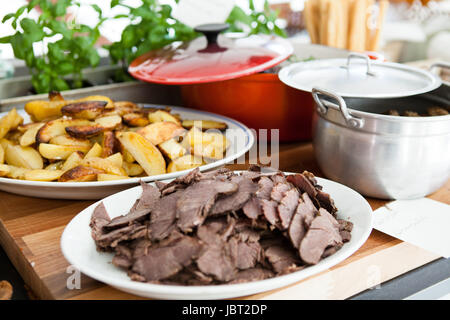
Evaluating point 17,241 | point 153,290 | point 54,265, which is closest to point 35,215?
point 17,241

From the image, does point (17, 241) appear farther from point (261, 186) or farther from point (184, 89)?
point (184, 89)

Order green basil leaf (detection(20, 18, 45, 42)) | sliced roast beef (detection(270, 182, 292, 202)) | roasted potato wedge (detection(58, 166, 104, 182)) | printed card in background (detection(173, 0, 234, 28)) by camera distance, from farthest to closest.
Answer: printed card in background (detection(173, 0, 234, 28)) → green basil leaf (detection(20, 18, 45, 42)) → roasted potato wedge (detection(58, 166, 104, 182)) → sliced roast beef (detection(270, 182, 292, 202))

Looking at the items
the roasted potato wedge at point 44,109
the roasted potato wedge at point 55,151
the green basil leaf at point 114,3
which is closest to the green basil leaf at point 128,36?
the green basil leaf at point 114,3

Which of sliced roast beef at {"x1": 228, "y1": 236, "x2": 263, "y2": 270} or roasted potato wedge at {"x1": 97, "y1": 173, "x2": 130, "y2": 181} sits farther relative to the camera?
roasted potato wedge at {"x1": 97, "y1": 173, "x2": 130, "y2": 181}

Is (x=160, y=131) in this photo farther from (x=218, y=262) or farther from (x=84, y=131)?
(x=218, y=262)

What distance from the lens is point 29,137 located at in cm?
122

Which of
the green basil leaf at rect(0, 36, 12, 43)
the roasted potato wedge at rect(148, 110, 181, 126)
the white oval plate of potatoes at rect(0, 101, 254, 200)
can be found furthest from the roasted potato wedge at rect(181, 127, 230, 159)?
the green basil leaf at rect(0, 36, 12, 43)

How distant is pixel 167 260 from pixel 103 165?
1.50ft

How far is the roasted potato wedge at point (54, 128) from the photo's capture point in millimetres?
1194

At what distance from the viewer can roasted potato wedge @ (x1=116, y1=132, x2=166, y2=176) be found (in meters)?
1.13

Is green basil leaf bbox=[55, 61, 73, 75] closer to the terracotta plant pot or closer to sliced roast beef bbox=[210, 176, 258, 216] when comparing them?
the terracotta plant pot

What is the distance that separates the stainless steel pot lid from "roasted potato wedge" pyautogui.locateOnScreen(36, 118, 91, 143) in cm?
59

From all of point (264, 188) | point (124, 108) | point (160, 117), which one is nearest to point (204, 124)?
point (160, 117)

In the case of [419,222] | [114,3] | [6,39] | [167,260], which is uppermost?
[114,3]
